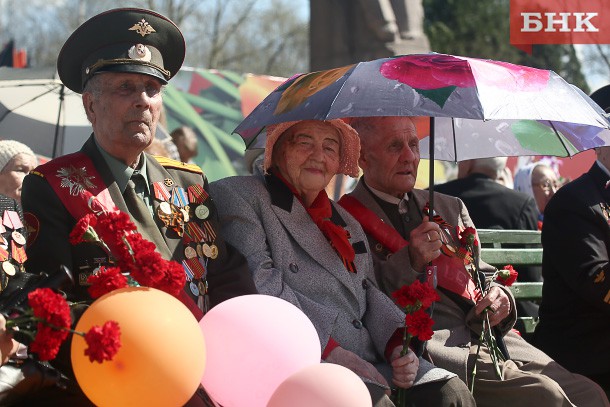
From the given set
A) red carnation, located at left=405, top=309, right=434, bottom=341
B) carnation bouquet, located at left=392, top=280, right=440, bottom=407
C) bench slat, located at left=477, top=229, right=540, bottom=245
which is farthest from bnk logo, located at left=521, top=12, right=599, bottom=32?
red carnation, located at left=405, top=309, right=434, bottom=341

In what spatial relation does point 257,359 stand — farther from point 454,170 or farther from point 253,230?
point 454,170

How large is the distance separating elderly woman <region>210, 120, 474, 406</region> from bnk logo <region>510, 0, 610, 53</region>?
7.27ft

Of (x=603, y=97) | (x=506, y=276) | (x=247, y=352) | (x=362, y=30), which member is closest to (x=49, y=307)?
(x=247, y=352)

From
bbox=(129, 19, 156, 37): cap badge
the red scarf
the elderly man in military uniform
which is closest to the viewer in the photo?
the elderly man in military uniform

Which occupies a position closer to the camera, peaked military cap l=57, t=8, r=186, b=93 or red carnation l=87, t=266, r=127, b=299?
red carnation l=87, t=266, r=127, b=299

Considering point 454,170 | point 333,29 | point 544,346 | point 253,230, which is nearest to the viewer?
point 253,230

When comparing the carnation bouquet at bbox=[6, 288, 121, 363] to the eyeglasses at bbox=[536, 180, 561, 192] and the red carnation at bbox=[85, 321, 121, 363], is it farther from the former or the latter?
the eyeglasses at bbox=[536, 180, 561, 192]

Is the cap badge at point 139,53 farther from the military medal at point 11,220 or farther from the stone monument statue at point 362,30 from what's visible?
the stone monument statue at point 362,30

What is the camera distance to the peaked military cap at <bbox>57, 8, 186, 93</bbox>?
13.7 feet

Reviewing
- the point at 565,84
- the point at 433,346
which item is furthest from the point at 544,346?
the point at 565,84

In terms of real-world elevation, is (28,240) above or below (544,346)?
above

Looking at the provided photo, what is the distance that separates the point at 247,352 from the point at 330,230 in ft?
3.58

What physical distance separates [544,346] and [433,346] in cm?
92

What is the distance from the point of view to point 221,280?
429cm
